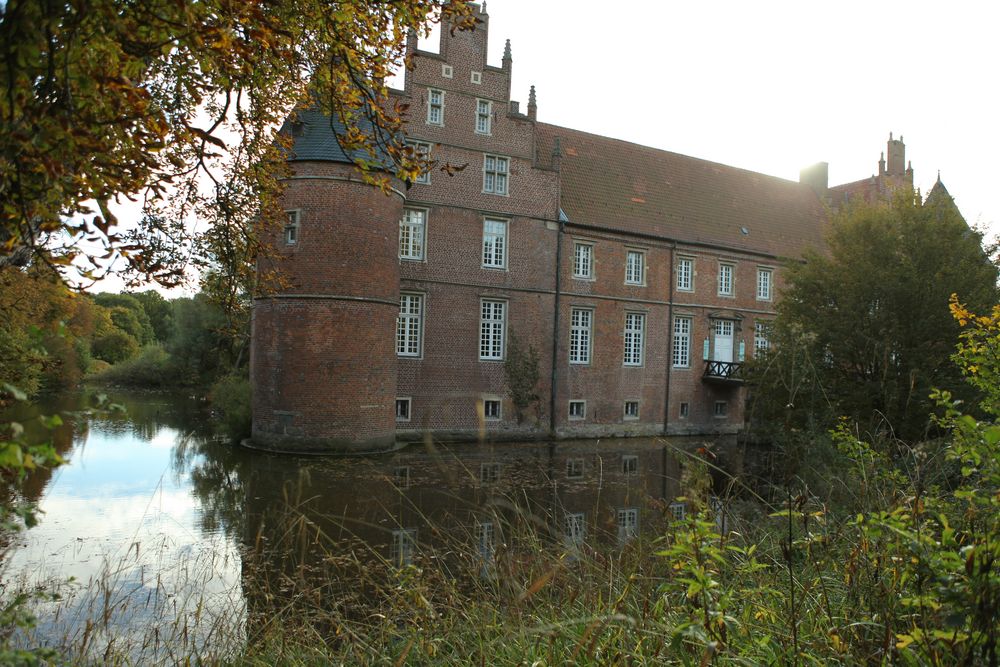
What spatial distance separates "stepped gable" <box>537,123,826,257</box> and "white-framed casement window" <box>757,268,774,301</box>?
2.34 ft

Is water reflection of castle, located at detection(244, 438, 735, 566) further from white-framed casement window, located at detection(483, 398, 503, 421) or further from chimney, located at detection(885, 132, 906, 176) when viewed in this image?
chimney, located at detection(885, 132, 906, 176)

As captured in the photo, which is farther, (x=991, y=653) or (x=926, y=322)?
(x=926, y=322)

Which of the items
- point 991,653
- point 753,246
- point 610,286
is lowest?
point 991,653

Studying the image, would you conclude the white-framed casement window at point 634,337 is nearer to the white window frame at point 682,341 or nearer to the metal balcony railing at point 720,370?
the white window frame at point 682,341

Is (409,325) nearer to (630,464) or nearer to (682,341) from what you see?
(630,464)

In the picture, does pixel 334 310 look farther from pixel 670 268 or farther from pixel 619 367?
pixel 670 268

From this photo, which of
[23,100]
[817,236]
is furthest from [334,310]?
[817,236]

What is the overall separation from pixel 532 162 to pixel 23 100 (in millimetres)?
19289

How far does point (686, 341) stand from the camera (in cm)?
2391

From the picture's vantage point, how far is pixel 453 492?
7.79 m

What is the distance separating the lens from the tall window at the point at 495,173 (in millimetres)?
20328

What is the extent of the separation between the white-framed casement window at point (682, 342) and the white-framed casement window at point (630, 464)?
6773 millimetres

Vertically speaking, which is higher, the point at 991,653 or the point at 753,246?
the point at 753,246

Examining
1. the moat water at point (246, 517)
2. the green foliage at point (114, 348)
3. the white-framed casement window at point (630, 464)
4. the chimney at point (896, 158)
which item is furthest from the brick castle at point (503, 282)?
the green foliage at point (114, 348)
